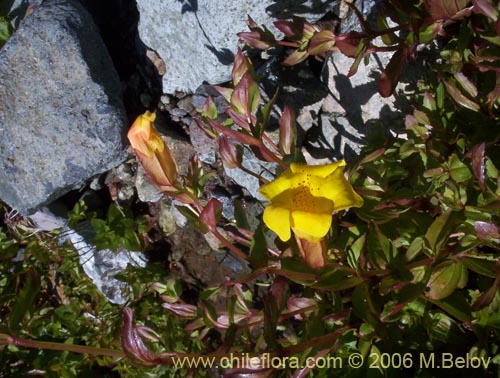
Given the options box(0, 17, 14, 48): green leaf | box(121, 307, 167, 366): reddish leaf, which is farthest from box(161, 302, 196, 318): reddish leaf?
box(0, 17, 14, 48): green leaf

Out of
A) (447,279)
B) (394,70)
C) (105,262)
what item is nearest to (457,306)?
(447,279)

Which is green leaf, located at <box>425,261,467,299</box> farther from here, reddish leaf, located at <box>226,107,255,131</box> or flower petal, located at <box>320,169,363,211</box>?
reddish leaf, located at <box>226,107,255,131</box>

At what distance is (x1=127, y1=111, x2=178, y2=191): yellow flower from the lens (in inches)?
64.6

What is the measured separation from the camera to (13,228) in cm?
314

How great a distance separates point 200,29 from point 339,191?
4.74 feet

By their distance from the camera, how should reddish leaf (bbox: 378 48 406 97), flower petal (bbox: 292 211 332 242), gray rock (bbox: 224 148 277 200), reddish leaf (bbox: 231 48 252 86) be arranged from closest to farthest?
flower petal (bbox: 292 211 332 242) → reddish leaf (bbox: 378 48 406 97) → reddish leaf (bbox: 231 48 252 86) → gray rock (bbox: 224 148 277 200)

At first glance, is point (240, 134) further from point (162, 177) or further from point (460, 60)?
point (460, 60)

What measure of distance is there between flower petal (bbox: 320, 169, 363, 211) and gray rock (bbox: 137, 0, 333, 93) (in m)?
1.15

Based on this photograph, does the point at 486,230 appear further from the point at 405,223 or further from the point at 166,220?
the point at 166,220

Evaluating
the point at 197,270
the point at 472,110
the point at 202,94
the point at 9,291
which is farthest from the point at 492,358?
the point at 9,291

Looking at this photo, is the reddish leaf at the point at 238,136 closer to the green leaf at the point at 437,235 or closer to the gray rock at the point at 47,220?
the green leaf at the point at 437,235

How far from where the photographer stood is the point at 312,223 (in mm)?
1358

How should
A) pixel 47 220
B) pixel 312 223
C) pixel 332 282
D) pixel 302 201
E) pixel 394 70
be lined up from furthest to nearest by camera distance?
pixel 47 220 < pixel 394 70 < pixel 332 282 < pixel 302 201 < pixel 312 223

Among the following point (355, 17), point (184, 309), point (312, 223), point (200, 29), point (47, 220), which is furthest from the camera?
point (47, 220)
